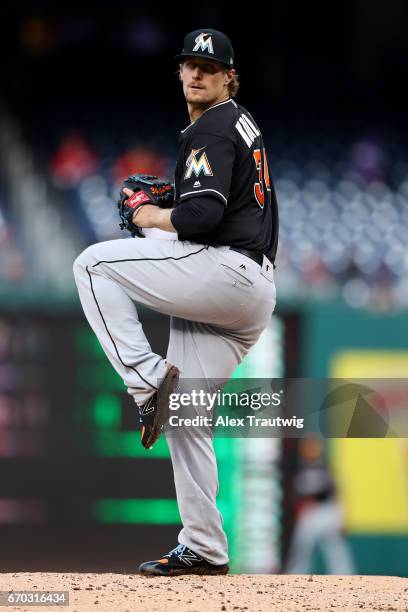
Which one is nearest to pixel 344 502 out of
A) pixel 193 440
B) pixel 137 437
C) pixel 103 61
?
pixel 137 437

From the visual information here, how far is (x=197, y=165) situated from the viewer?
272cm

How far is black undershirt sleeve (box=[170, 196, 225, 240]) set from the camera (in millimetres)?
2691

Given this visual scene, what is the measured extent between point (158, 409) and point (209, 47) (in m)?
1.02

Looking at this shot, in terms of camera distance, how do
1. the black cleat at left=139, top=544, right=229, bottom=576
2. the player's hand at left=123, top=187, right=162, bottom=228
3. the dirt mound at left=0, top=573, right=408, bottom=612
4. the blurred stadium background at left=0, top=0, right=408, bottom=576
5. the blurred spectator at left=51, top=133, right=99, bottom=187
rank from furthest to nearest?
1. the blurred spectator at left=51, top=133, right=99, bottom=187
2. the blurred stadium background at left=0, top=0, right=408, bottom=576
3. the black cleat at left=139, top=544, right=229, bottom=576
4. the player's hand at left=123, top=187, right=162, bottom=228
5. the dirt mound at left=0, top=573, right=408, bottom=612

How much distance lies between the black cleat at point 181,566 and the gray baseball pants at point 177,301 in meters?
0.07

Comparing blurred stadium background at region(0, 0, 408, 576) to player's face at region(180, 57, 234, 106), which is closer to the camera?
player's face at region(180, 57, 234, 106)

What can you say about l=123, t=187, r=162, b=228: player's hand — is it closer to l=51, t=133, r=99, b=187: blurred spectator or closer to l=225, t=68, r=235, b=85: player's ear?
l=225, t=68, r=235, b=85: player's ear

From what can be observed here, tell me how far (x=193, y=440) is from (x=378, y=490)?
2.15m

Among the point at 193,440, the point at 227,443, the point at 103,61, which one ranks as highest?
the point at 103,61

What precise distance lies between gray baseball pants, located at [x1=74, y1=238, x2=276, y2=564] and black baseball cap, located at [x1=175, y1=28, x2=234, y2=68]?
52 centimetres

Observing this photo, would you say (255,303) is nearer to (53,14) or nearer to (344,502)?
(344,502)

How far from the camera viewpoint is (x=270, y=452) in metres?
4.73

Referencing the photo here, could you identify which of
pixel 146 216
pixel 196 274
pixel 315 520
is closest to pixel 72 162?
pixel 315 520

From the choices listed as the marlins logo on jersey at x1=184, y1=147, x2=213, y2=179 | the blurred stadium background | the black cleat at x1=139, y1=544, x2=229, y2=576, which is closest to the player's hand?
the marlins logo on jersey at x1=184, y1=147, x2=213, y2=179
